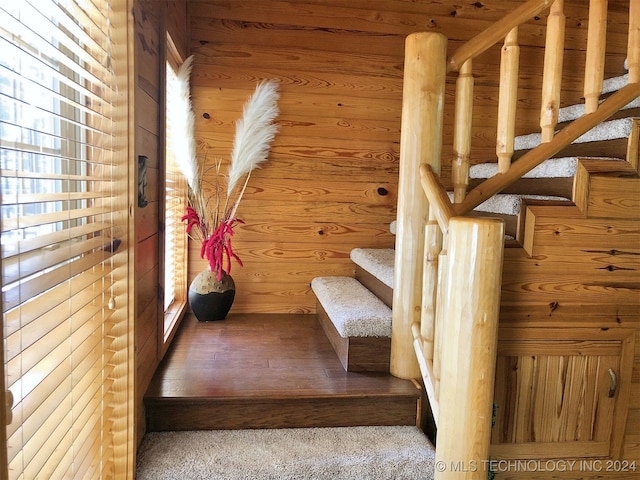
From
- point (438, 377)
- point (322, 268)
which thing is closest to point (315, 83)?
point (322, 268)

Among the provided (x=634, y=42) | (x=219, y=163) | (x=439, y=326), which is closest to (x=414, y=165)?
(x=439, y=326)

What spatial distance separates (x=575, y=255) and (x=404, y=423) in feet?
3.09

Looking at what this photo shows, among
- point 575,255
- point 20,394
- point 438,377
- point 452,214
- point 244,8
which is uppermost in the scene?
point 244,8

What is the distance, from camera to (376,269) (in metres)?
2.54

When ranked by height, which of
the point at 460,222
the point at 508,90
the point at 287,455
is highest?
the point at 508,90

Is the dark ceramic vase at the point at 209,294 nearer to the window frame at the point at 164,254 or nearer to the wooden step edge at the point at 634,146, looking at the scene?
the window frame at the point at 164,254

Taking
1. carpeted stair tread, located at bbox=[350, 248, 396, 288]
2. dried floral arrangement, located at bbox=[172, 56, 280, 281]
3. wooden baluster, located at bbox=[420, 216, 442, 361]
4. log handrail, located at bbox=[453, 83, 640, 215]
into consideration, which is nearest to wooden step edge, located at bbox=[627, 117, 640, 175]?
log handrail, located at bbox=[453, 83, 640, 215]

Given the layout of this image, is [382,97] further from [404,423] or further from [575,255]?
[404,423]

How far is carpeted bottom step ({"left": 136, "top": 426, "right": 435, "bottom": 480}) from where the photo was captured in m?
1.67

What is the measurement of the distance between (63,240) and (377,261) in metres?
1.73

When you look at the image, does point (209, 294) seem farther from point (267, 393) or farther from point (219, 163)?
point (267, 393)

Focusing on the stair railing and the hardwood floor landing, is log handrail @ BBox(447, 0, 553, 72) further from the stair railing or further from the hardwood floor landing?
the hardwood floor landing

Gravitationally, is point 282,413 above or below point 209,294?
below

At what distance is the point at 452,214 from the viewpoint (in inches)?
64.6
